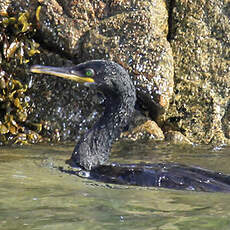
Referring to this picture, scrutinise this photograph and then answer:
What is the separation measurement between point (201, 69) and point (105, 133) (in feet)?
9.93

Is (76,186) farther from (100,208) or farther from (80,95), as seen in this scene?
(80,95)

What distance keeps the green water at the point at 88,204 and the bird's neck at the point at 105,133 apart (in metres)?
0.35

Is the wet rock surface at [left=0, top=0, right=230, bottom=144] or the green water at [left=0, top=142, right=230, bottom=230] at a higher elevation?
the wet rock surface at [left=0, top=0, right=230, bottom=144]

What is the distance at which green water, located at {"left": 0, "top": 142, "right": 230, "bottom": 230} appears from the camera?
12.1 feet

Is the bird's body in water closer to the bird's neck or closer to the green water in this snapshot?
the bird's neck

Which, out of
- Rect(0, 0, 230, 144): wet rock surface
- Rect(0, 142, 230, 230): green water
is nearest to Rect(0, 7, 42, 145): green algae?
Rect(0, 0, 230, 144): wet rock surface

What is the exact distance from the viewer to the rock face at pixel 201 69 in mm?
8352

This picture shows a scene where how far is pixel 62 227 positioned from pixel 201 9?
18.8ft

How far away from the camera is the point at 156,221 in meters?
3.74

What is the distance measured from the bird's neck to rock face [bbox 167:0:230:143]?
250cm

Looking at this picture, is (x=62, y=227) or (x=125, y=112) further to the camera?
(x=125, y=112)

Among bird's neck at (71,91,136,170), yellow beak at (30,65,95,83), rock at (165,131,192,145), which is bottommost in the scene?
rock at (165,131,192,145)

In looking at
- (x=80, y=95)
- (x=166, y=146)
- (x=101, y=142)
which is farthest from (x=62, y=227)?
(x=80, y=95)

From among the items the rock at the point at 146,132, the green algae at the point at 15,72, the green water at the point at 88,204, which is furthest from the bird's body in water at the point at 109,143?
the green algae at the point at 15,72
